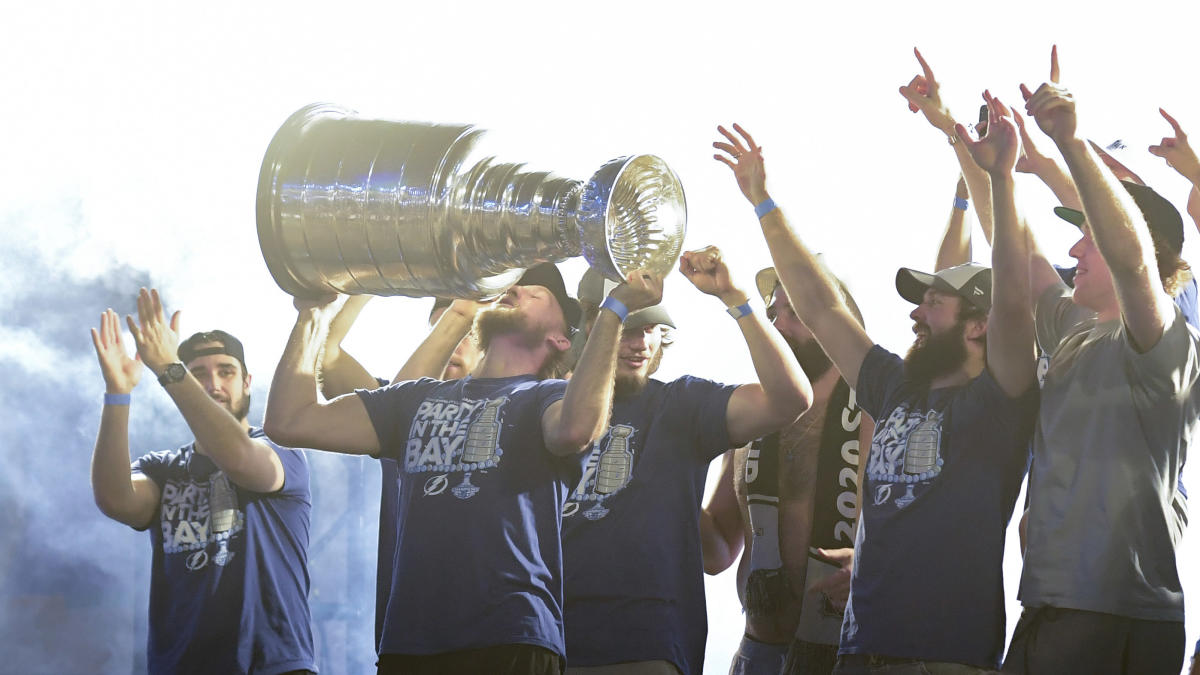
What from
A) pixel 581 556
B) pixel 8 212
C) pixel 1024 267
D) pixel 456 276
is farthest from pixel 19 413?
pixel 1024 267

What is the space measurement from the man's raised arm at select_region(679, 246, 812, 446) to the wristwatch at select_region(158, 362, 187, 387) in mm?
1155

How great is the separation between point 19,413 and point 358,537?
131 cm

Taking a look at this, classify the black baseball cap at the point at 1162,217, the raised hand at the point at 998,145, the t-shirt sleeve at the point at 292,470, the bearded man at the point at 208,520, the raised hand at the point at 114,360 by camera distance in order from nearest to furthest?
the raised hand at the point at 998,145 → the black baseball cap at the point at 1162,217 → the bearded man at the point at 208,520 → the t-shirt sleeve at the point at 292,470 → the raised hand at the point at 114,360

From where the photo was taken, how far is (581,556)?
2.47 m

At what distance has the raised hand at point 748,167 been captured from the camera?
2471 millimetres

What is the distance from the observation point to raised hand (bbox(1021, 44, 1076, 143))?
5.93ft

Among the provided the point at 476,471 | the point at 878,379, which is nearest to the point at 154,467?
the point at 476,471

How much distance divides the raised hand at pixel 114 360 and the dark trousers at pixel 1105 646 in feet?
7.17

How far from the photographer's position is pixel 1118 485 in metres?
1.88

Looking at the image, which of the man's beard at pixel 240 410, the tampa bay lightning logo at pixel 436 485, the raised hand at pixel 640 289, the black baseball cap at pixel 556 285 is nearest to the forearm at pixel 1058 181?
the raised hand at pixel 640 289

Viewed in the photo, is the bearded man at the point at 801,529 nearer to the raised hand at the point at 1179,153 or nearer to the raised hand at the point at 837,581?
the raised hand at the point at 837,581

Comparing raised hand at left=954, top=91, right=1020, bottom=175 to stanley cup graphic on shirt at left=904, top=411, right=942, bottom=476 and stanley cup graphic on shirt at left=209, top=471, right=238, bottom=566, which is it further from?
stanley cup graphic on shirt at left=209, top=471, right=238, bottom=566

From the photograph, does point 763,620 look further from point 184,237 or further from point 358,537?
point 184,237

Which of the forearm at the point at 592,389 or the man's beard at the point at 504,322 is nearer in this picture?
the forearm at the point at 592,389
